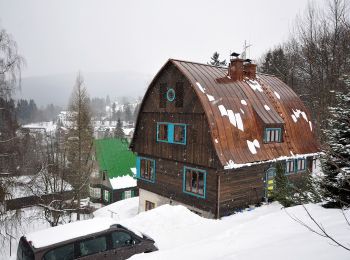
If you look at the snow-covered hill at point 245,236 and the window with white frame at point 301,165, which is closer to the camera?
the snow-covered hill at point 245,236

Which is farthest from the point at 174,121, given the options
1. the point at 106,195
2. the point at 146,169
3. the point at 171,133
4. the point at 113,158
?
the point at 106,195

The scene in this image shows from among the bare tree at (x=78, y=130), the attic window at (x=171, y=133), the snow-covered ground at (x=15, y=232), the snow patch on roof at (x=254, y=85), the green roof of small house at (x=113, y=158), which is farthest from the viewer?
the green roof of small house at (x=113, y=158)

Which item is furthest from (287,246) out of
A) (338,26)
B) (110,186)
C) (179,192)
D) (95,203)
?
(95,203)

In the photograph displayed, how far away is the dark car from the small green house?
25.9m

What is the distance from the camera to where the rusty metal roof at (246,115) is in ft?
55.7

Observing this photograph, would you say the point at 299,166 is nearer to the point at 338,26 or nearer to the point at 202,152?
the point at 202,152

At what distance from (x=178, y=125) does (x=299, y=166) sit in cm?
946

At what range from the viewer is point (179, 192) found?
19.1 m

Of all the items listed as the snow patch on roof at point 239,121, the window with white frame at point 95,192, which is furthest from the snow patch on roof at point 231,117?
the window with white frame at point 95,192

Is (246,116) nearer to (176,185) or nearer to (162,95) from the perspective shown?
(162,95)

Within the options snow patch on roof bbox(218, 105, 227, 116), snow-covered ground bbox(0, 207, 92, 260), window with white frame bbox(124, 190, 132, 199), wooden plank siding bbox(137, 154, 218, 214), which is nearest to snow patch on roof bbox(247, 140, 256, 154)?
snow patch on roof bbox(218, 105, 227, 116)

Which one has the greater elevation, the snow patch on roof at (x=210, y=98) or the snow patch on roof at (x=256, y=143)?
the snow patch on roof at (x=210, y=98)

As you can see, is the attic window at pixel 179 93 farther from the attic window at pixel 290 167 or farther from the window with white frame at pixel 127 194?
the window with white frame at pixel 127 194

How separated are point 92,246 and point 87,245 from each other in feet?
0.52
